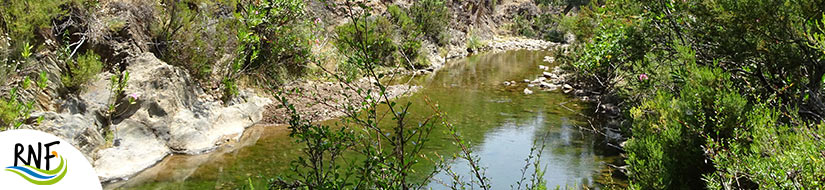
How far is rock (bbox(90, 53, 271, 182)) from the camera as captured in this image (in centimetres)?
849

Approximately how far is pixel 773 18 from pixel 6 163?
640 cm

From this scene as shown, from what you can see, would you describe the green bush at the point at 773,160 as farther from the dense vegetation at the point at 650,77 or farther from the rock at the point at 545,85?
the rock at the point at 545,85

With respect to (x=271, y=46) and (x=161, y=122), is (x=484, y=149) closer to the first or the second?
(x=271, y=46)

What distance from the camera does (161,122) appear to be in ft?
31.5

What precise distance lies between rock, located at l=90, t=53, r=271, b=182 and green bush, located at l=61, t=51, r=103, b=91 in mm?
663

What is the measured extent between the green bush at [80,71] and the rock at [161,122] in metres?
0.66

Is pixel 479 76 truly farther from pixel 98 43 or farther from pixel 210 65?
pixel 98 43

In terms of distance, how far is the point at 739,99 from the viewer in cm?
504

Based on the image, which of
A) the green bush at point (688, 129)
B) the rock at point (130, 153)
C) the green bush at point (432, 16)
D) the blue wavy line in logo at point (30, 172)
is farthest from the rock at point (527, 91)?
the blue wavy line in logo at point (30, 172)

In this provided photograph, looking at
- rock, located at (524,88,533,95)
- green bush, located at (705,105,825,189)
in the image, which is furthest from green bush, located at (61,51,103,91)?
rock, located at (524,88,533,95)

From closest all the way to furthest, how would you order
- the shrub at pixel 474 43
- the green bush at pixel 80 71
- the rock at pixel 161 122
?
the rock at pixel 161 122 → the green bush at pixel 80 71 → the shrub at pixel 474 43

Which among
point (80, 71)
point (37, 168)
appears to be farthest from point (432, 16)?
point (37, 168)

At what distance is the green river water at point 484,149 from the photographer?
8367mm

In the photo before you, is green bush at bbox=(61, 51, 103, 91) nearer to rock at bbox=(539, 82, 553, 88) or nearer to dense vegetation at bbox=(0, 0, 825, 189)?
dense vegetation at bbox=(0, 0, 825, 189)
